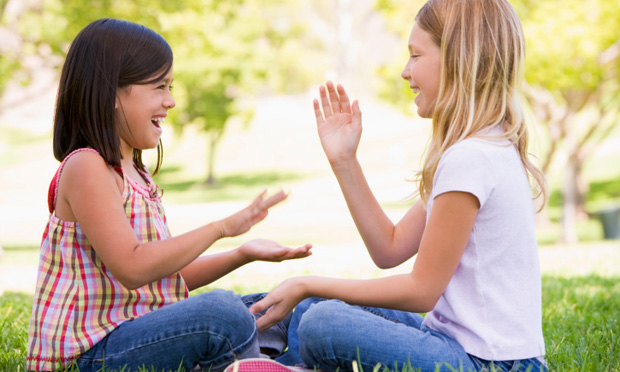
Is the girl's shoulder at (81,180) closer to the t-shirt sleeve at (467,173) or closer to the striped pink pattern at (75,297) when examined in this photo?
the striped pink pattern at (75,297)

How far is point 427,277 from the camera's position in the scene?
6.93 ft

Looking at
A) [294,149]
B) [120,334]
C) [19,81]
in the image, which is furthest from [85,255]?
[294,149]

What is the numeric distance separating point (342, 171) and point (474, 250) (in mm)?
586

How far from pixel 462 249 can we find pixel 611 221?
11.3 metres

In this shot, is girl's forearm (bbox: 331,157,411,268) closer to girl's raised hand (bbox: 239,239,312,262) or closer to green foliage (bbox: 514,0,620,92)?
girl's raised hand (bbox: 239,239,312,262)

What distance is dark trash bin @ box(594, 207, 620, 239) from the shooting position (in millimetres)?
12312

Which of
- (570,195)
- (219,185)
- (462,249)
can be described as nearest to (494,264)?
(462,249)

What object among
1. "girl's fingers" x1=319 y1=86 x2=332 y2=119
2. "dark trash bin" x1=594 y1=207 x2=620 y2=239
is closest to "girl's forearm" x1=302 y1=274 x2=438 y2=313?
"girl's fingers" x1=319 y1=86 x2=332 y2=119

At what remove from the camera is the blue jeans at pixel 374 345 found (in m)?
2.14

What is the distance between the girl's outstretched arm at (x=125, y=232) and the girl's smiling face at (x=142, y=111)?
0.26 metres

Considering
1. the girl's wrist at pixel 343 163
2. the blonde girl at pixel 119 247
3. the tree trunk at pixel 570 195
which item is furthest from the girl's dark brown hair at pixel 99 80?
the tree trunk at pixel 570 195

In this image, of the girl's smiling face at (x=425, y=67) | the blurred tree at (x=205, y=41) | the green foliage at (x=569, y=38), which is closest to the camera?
the girl's smiling face at (x=425, y=67)

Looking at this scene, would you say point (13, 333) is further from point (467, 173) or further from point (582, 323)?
point (582, 323)

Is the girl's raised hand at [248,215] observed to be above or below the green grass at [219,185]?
above
